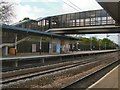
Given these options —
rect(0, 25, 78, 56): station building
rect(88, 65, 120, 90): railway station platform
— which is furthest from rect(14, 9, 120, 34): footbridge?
rect(88, 65, 120, 90): railway station platform

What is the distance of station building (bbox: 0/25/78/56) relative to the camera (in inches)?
1369

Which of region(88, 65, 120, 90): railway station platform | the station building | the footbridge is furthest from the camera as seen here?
the footbridge

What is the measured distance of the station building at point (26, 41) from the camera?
34775 mm

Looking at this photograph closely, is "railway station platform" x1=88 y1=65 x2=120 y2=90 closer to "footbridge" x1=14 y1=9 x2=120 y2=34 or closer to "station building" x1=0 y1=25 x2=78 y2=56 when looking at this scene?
"station building" x1=0 y1=25 x2=78 y2=56

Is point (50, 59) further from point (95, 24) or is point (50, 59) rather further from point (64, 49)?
point (95, 24)

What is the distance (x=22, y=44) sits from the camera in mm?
42812

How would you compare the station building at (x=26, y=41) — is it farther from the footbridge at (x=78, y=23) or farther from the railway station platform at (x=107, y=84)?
the railway station platform at (x=107, y=84)

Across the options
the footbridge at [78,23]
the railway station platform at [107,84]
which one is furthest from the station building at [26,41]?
the railway station platform at [107,84]

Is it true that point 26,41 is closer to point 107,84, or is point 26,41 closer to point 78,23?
point 78,23

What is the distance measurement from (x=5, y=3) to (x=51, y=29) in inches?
1590

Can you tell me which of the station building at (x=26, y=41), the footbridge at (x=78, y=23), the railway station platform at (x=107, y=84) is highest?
the footbridge at (x=78, y=23)

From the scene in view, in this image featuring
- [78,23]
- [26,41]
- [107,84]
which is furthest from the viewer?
[78,23]

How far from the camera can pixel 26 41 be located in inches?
1668

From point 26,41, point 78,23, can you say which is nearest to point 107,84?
point 26,41
